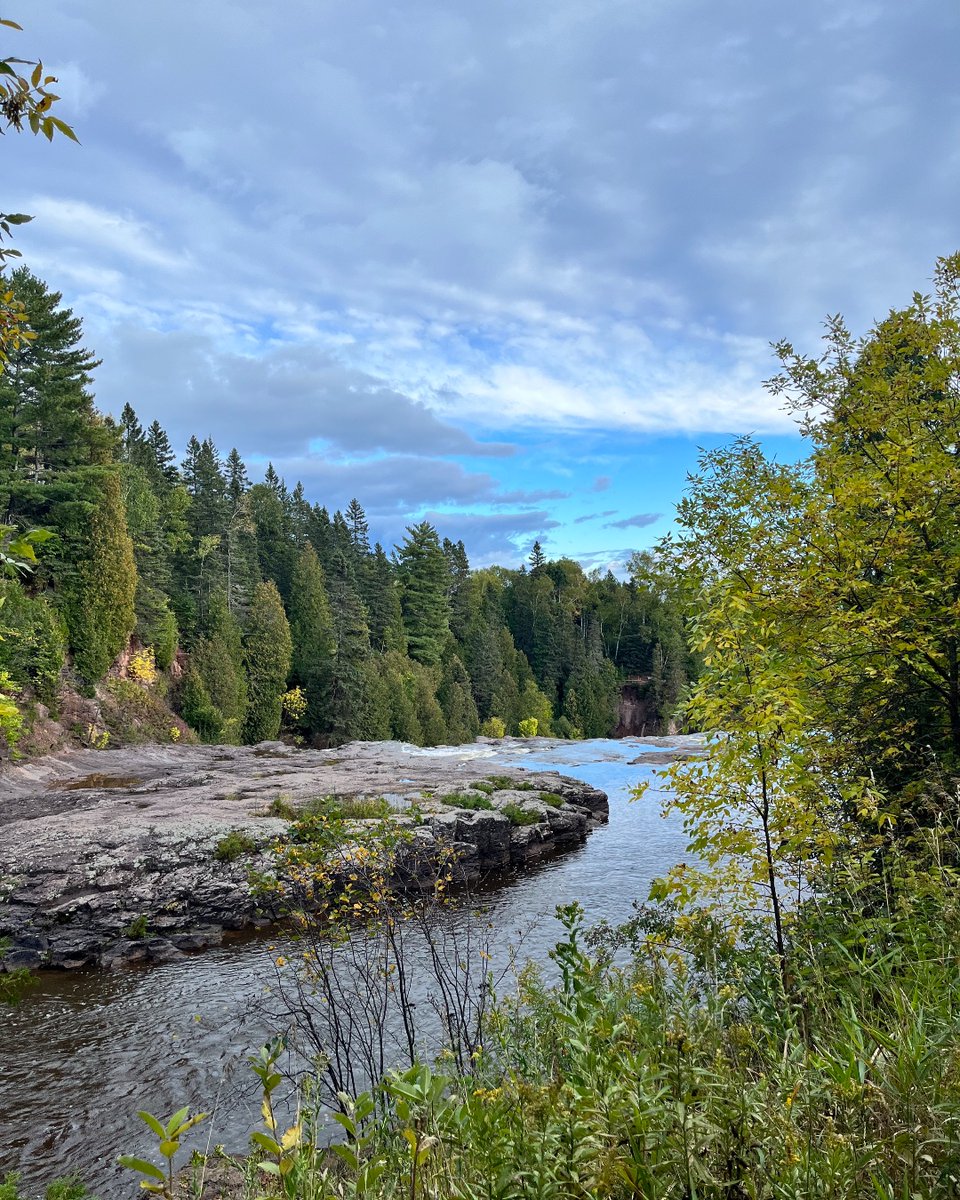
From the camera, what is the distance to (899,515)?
4.70 meters

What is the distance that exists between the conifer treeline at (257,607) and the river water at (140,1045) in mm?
4030

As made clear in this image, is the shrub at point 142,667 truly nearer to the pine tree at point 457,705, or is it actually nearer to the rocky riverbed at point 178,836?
the rocky riverbed at point 178,836

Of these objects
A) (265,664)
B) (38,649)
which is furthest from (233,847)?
(265,664)

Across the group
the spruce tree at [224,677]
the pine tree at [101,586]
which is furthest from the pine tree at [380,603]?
the pine tree at [101,586]

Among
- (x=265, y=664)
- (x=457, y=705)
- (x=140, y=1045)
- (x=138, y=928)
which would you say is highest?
(x=265, y=664)

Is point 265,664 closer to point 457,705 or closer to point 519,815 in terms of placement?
point 457,705

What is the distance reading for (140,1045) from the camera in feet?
24.7

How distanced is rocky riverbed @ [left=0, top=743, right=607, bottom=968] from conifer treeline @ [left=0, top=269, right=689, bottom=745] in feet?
10.9

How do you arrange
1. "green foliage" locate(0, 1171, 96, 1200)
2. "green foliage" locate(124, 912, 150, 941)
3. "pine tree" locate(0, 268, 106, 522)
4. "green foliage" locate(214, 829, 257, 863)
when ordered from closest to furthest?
"green foliage" locate(0, 1171, 96, 1200)
"green foliage" locate(124, 912, 150, 941)
"green foliage" locate(214, 829, 257, 863)
"pine tree" locate(0, 268, 106, 522)

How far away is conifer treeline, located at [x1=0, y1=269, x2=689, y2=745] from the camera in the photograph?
28.3m

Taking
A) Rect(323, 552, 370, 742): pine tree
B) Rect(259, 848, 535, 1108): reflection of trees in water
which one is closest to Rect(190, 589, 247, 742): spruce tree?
Rect(323, 552, 370, 742): pine tree

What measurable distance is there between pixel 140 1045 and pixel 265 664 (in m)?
34.4

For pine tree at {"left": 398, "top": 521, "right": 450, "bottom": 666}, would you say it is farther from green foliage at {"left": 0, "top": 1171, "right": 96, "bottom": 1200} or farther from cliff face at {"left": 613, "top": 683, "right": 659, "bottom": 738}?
green foliage at {"left": 0, "top": 1171, "right": 96, "bottom": 1200}

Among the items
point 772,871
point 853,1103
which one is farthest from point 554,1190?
point 772,871
